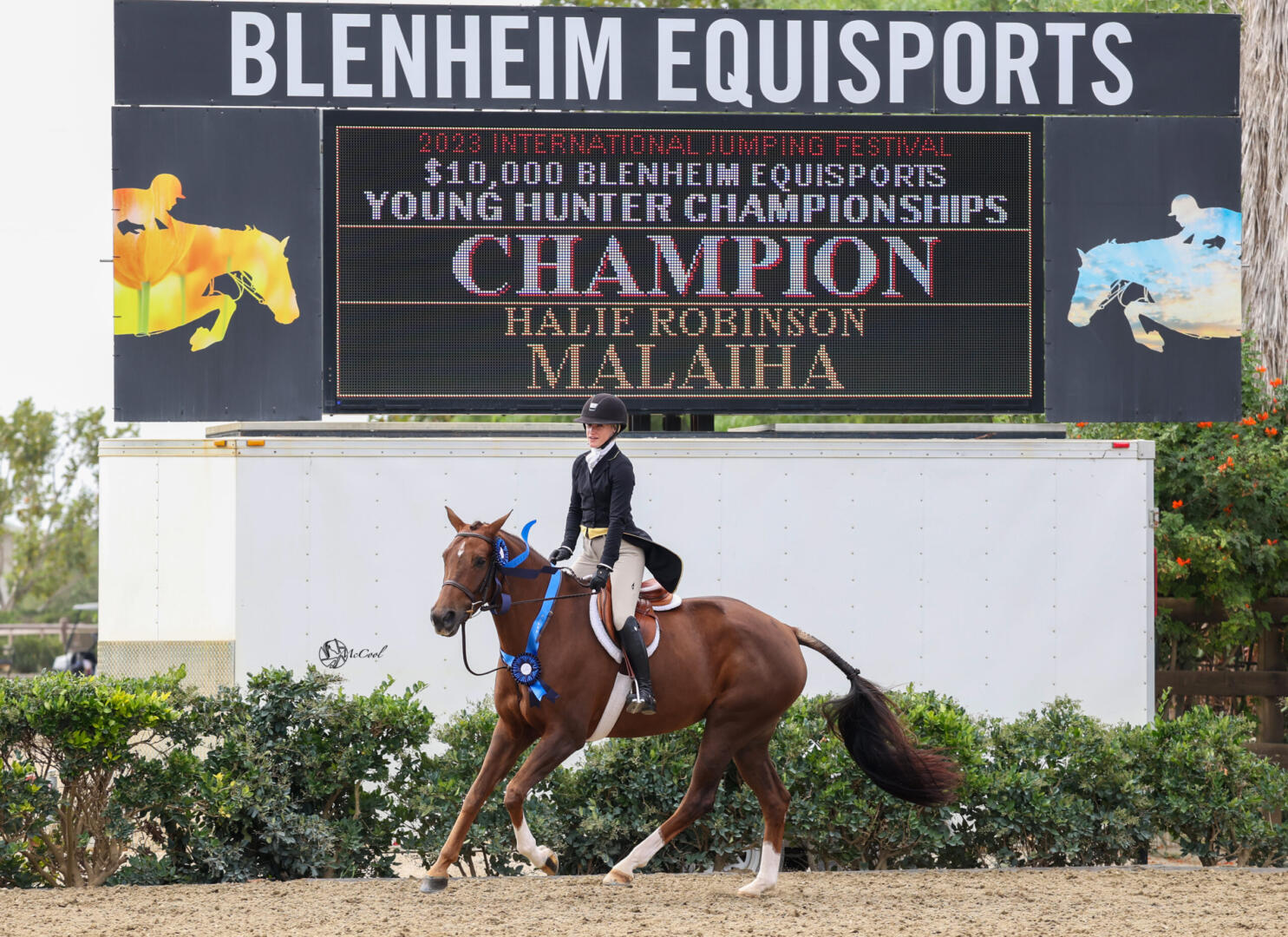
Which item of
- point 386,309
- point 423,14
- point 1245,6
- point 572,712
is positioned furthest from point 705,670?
point 1245,6

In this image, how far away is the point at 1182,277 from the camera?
10273mm

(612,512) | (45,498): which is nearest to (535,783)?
(612,512)

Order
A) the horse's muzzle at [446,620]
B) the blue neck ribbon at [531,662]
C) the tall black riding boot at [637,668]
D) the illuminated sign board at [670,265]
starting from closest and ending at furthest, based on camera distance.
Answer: the horse's muzzle at [446,620] < the blue neck ribbon at [531,662] < the tall black riding boot at [637,668] < the illuminated sign board at [670,265]

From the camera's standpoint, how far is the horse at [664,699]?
22.1ft

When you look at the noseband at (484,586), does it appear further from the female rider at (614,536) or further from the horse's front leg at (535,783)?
the horse's front leg at (535,783)

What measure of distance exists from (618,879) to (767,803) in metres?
0.87

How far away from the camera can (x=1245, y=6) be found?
48.2 ft

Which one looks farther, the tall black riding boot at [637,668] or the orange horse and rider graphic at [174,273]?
the orange horse and rider graphic at [174,273]

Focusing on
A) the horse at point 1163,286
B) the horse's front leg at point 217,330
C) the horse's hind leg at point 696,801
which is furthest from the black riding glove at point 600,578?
the horse at point 1163,286

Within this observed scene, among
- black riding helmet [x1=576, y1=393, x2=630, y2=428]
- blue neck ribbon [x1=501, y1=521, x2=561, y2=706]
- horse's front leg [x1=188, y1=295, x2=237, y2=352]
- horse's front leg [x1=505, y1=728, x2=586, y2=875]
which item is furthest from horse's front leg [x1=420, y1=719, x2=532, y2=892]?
horse's front leg [x1=188, y1=295, x2=237, y2=352]

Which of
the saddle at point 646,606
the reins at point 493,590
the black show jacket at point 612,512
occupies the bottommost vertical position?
the saddle at point 646,606

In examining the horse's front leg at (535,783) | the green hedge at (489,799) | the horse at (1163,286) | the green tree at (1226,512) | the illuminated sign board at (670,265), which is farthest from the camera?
the green tree at (1226,512)

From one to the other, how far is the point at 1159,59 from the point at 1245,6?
205 inches

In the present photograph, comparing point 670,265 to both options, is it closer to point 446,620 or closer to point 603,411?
point 603,411
